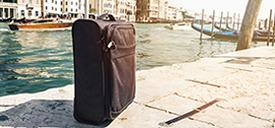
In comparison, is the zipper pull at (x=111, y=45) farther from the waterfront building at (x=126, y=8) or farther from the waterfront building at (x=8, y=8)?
the waterfront building at (x=126, y=8)

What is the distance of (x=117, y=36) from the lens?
1.73 meters

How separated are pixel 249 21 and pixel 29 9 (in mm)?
52105

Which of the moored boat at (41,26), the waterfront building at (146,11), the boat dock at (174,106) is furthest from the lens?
the waterfront building at (146,11)

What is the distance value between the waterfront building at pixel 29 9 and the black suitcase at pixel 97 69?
181 ft

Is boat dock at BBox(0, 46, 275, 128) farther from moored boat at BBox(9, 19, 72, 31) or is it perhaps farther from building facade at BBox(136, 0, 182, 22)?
building facade at BBox(136, 0, 182, 22)

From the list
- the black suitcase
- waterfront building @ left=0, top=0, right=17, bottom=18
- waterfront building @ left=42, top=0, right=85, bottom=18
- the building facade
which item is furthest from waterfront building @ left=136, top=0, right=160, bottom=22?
the black suitcase

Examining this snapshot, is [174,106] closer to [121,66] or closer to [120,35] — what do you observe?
[121,66]

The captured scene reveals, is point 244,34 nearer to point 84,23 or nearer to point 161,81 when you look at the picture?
point 161,81

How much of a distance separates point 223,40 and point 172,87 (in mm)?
25258

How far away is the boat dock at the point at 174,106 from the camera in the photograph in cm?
179

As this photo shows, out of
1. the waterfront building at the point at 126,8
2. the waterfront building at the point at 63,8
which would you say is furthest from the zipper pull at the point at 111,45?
the waterfront building at the point at 126,8

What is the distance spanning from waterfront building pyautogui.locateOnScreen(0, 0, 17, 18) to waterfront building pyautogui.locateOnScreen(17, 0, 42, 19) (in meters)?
0.83

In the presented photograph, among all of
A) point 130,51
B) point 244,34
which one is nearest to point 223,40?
point 244,34

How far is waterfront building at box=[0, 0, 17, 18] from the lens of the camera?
50000 millimetres
